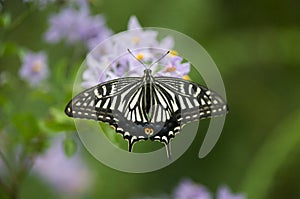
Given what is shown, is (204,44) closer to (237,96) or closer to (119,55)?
(237,96)

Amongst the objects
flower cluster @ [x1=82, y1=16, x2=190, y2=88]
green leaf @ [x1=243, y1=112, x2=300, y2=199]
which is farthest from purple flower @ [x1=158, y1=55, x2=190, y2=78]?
green leaf @ [x1=243, y1=112, x2=300, y2=199]

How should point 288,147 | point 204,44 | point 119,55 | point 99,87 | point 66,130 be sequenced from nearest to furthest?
point 99,87
point 119,55
point 66,130
point 288,147
point 204,44

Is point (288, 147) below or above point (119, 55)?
below

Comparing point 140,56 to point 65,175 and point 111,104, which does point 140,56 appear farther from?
point 65,175

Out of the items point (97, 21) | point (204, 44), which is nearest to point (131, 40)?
point (97, 21)

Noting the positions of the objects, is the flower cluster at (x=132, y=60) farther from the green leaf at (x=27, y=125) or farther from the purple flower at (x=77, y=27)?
the purple flower at (x=77, y=27)

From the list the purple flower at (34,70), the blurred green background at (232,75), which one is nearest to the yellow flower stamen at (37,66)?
the purple flower at (34,70)
